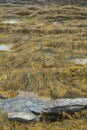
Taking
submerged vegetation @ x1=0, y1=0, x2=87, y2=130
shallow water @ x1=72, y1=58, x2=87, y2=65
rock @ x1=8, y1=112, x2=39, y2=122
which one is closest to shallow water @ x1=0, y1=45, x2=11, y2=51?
submerged vegetation @ x1=0, y1=0, x2=87, y2=130

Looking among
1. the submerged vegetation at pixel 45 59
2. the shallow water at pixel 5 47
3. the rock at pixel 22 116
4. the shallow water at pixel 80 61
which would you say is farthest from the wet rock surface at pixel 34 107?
the shallow water at pixel 5 47

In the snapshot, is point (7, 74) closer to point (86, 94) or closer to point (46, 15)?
point (86, 94)

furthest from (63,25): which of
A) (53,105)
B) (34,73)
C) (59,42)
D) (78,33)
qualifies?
(53,105)

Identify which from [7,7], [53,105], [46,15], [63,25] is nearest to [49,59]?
[53,105]

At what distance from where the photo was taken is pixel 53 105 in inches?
282

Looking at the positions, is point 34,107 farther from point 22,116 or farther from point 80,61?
point 80,61

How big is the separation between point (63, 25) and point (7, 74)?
6336mm

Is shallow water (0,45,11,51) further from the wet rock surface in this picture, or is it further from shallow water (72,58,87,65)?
the wet rock surface

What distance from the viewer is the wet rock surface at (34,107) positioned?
702cm

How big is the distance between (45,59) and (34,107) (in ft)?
10.3

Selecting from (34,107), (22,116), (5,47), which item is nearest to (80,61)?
(5,47)

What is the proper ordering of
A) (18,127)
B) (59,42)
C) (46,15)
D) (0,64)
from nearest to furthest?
(18,127), (0,64), (59,42), (46,15)

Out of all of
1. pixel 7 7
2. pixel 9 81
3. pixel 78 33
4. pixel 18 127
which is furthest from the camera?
pixel 7 7

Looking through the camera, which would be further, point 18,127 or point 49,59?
point 49,59
